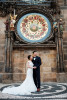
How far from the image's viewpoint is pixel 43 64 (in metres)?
7.03

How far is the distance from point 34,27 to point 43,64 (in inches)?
93.0

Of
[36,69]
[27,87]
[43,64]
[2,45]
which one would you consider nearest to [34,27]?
[2,45]

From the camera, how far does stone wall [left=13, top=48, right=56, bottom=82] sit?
6.87 metres

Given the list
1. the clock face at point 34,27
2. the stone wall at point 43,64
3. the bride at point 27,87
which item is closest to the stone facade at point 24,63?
the stone wall at point 43,64

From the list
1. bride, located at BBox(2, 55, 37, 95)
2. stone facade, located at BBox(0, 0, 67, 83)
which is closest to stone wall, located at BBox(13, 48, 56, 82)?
stone facade, located at BBox(0, 0, 67, 83)

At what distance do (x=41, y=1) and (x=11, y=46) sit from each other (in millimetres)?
3627

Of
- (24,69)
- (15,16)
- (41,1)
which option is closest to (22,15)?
(15,16)

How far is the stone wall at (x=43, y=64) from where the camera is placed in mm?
6871

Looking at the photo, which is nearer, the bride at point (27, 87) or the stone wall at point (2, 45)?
the bride at point (27, 87)

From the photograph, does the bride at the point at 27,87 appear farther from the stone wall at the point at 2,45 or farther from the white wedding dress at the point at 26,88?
the stone wall at the point at 2,45

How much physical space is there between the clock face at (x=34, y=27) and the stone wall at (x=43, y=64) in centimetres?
78

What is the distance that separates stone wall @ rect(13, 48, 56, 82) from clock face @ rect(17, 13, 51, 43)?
78 cm

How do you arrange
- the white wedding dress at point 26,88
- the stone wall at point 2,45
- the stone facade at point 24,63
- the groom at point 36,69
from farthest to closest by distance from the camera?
the stone wall at point 2,45, the stone facade at point 24,63, the groom at point 36,69, the white wedding dress at point 26,88

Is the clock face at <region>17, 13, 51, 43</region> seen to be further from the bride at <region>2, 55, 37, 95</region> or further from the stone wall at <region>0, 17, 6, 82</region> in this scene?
the bride at <region>2, 55, 37, 95</region>
